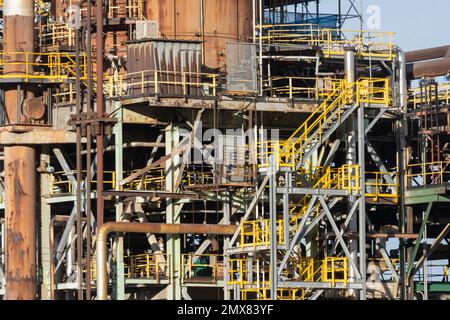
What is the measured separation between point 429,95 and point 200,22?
9.02 meters

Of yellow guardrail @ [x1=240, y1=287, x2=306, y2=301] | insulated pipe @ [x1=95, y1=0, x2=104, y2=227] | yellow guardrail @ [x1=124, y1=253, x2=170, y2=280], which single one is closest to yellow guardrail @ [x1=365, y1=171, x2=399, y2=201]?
yellow guardrail @ [x1=240, y1=287, x2=306, y2=301]

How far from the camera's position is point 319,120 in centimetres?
7888

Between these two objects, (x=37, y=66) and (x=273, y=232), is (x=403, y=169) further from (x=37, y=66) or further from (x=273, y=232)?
(x=37, y=66)

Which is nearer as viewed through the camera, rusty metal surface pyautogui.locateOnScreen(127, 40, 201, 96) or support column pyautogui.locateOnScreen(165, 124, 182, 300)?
support column pyautogui.locateOnScreen(165, 124, 182, 300)

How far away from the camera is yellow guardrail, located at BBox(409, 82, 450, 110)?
8300cm

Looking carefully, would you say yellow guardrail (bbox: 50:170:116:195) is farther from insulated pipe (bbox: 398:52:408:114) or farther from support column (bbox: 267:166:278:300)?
insulated pipe (bbox: 398:52:408:114)

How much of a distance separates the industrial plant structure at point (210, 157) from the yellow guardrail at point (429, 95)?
0.33 ft

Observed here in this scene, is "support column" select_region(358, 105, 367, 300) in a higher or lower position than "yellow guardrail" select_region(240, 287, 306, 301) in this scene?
higher

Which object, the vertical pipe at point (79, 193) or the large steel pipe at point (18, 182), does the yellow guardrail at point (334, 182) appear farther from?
the large steel pipe at point (18, 182)

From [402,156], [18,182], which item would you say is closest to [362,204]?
[402,156]

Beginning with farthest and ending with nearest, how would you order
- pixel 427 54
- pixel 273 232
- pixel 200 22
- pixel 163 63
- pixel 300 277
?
pixel 427 54 → pixel 200 22 → pixel 163 63 → pixel 300 277 → pixel 273 232

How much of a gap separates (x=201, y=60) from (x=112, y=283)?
8826 millimetres

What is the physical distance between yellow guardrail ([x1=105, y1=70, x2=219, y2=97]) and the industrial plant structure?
7 cm
